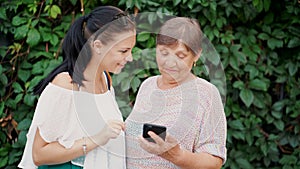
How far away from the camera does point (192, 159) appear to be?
4.59 feet

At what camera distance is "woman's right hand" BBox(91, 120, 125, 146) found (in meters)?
1.35

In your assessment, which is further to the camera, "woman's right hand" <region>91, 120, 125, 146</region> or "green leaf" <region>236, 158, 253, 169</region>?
"green leaf" <region>236, 158, 253, 169</region>

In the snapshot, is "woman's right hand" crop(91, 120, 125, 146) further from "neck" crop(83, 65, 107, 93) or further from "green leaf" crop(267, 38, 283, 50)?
"green leaf" crop(267, 38, 283, 50)

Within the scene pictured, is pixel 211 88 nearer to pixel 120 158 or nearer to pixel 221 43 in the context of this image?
pixel 120 158

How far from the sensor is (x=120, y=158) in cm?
146

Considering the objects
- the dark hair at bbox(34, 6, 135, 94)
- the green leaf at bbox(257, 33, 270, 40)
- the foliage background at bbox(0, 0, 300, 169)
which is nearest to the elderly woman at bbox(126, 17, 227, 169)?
the dark hair at bbox(34, 6, 135, 94)

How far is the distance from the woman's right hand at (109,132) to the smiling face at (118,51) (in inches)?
5.8

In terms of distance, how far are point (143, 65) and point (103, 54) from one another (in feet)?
0.73

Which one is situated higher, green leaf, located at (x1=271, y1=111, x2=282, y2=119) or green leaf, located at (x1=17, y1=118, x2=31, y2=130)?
green leaf, located at (x1=17, y1=118, x2=31, y2=130)

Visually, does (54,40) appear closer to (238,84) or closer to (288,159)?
(238,84)

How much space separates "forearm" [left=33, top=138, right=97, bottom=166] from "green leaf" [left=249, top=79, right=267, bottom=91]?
4.57 ft

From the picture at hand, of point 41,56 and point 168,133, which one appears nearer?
point 168,133

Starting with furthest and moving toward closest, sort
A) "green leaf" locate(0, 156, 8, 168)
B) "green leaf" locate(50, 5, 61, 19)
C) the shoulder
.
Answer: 1. "green leaf" locate(0, 156, 8, 168)
2. "green leaf" locate(50, 5, 61, 19)
3. the shoulder

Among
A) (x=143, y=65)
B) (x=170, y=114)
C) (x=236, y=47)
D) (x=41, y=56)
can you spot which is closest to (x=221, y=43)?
(x=236, y=47)
